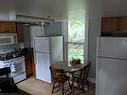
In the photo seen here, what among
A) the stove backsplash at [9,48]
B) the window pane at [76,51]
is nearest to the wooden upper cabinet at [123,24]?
the window pane at [76,51]

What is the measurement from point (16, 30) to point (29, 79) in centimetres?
191

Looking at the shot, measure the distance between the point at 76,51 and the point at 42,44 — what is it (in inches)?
48.8

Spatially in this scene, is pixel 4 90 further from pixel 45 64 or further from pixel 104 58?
pixel 45 64

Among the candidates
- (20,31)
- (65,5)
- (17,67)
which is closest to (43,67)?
(17,67)

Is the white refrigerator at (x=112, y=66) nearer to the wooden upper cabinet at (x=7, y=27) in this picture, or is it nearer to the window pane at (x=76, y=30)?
the window pane at (x=76, y=30)

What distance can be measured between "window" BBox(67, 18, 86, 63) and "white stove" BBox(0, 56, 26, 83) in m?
1.74

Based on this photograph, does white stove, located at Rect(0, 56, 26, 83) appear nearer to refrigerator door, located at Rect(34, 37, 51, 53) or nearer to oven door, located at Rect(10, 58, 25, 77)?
oven door, located at Rect(10, 58, 25, 77)

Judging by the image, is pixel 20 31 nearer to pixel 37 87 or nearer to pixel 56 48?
pixel 56 48

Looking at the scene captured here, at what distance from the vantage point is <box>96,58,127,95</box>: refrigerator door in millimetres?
2551

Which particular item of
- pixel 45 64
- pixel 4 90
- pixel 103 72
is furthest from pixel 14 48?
pixel 103 72

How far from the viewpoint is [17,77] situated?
4.28 metres

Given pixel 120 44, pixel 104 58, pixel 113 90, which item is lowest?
pixel 113 90

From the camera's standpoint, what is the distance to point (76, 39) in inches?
170

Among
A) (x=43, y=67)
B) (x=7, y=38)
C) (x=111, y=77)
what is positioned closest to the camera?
(x=111, y=77)
